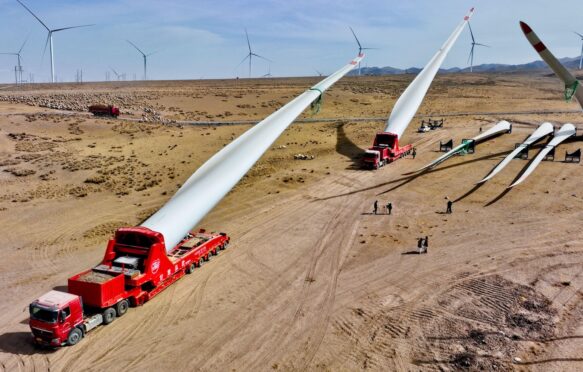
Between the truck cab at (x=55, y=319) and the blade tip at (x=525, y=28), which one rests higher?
the blade tip at (x=525, y=28)

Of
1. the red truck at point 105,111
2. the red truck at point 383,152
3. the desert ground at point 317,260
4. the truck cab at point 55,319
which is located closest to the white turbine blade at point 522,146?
the desert ground at point 317,260

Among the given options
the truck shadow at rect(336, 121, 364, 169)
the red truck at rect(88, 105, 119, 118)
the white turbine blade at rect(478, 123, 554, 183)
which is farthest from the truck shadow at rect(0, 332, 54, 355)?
the red truck at rect(88, 105, 119, 118)

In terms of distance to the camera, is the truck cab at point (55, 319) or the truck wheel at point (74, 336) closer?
the truck cab at point (55, 319)

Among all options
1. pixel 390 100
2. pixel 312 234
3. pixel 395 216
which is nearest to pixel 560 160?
pixel 395 216

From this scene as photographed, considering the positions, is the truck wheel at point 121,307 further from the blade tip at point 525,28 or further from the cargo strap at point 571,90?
the cargo strap at point 571,90

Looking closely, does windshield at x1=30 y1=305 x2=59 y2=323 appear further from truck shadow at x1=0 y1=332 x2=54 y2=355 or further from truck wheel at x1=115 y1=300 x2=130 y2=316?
truck wheel at x1=115 y1=300 x2=130 y2=316

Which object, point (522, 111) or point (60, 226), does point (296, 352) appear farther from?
point (522, 111)
